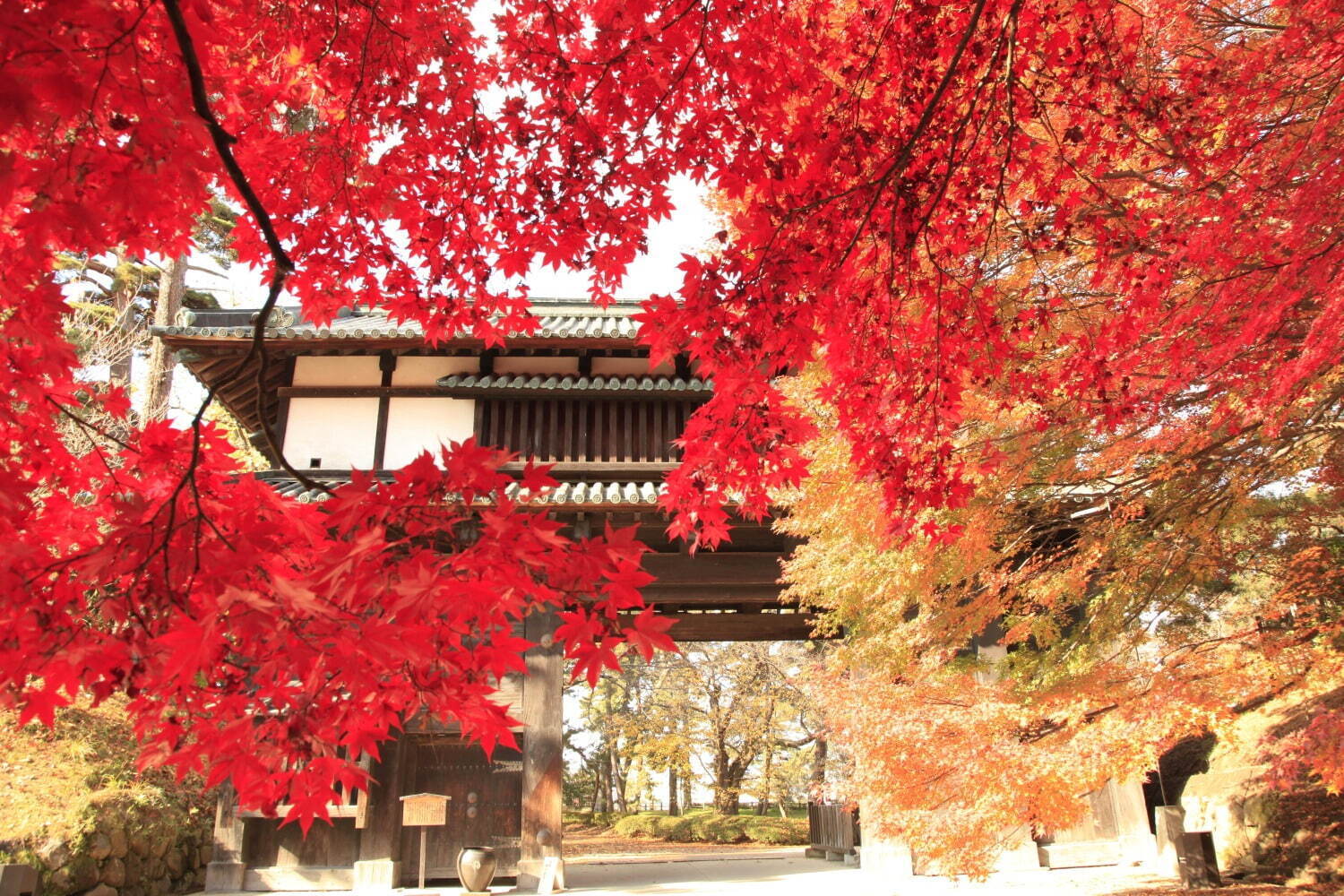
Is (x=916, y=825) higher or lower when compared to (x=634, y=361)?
lower

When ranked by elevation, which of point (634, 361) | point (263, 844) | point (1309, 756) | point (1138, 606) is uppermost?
point (634, 361)

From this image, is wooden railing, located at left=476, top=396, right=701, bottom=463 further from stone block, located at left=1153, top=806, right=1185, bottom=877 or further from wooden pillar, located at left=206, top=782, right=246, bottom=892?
stone block, located at left=1153, top=806, right=1185, bottom=877

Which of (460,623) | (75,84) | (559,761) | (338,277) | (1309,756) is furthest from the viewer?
(559,761)

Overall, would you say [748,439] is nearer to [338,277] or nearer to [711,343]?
[711,343]

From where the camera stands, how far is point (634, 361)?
420 inches

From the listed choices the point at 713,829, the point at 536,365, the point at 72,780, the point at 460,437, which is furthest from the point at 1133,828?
the point at 713,829

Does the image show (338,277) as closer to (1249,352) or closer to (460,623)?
(460,623)

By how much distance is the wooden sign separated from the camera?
8812 mm

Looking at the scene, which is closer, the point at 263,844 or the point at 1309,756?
the point at 1309,756

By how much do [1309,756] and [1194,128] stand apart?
164 inches

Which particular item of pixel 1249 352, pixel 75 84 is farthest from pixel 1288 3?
pixel 75 84

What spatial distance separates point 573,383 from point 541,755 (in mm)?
4297

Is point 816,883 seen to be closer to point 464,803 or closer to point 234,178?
point 464,803

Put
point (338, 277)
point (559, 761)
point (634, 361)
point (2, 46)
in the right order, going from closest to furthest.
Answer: point (2, 46), point (338, 277), point (559, 761), point (634, 361)
